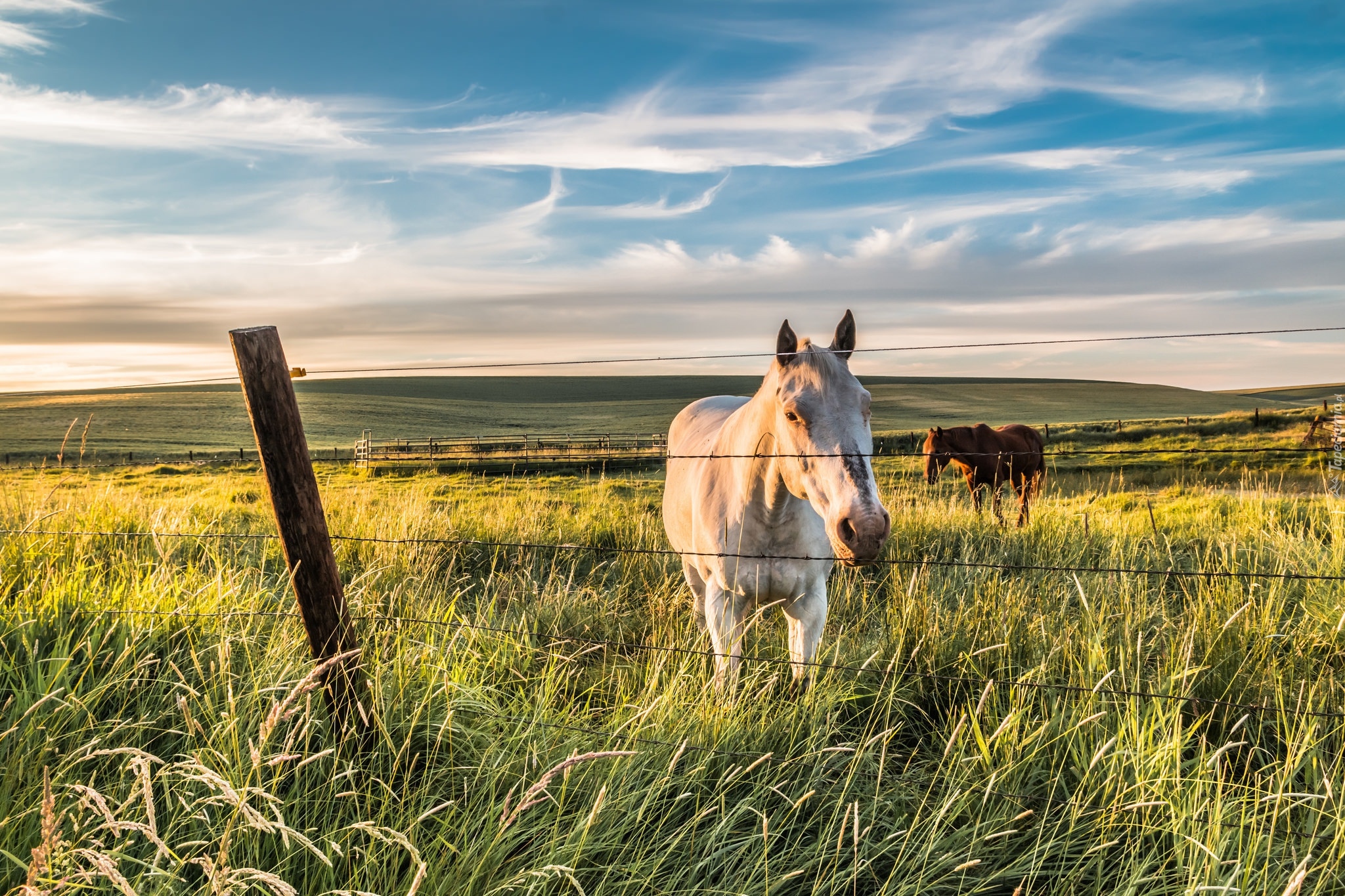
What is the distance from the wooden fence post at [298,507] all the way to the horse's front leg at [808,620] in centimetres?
218

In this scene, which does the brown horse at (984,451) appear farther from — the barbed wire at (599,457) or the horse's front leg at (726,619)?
the horse's front leg at (726,619)

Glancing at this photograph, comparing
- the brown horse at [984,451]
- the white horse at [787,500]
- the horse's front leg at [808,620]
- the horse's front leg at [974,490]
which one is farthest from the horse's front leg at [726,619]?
the brown horse at [984,451]

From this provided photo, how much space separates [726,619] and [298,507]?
219 centimetres

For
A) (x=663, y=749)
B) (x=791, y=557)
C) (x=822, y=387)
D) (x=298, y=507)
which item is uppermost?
(x=822, y=387)

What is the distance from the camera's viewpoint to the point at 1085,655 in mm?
3797

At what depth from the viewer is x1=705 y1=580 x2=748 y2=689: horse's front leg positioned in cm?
385

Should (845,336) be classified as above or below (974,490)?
above

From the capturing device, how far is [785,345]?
11.3 feet

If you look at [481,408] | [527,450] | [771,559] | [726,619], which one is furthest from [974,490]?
[481,408]

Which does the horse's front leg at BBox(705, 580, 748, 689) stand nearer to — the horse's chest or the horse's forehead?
the horse's chest

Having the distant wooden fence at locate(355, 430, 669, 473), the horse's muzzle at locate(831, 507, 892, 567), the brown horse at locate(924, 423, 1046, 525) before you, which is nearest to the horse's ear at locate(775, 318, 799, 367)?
the horse's muzzle at locate(831, 507, 892, 567)

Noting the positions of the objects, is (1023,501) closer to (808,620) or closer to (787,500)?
(808,620)

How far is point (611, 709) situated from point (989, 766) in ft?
5.14

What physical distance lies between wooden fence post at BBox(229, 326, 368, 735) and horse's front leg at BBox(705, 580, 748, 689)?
1769 mm
